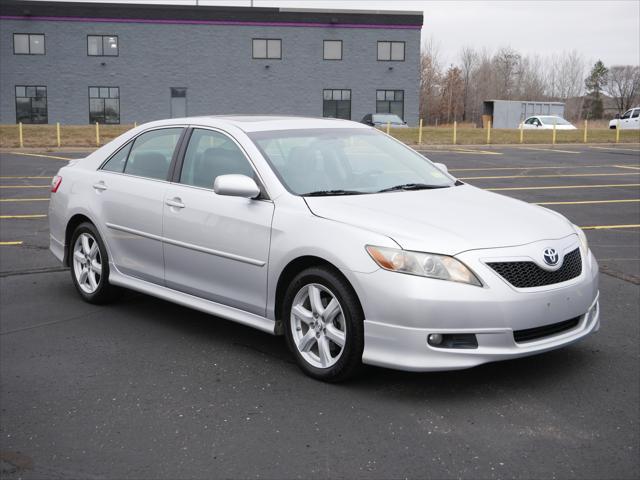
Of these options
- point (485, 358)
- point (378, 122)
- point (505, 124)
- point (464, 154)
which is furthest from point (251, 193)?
point (505, 124)

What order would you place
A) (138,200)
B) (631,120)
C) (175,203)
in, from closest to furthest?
(175,203) < (138,200) < (631,120)

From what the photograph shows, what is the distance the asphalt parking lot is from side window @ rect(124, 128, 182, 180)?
44.4 inches

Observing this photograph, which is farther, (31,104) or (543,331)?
(31,104)

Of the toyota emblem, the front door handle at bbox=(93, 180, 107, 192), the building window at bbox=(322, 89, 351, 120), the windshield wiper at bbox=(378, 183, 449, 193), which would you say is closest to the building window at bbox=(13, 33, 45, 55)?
the building window at bbox=(322, 89, 351, 120)

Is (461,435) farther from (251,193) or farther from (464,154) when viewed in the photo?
(464,154)

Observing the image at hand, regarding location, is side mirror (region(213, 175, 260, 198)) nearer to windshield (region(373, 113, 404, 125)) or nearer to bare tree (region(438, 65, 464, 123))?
windshield (region(373, 113, 404, 125))

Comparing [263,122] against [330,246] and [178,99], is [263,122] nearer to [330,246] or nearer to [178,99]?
[330,246]

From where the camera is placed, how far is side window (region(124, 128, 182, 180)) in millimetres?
6168

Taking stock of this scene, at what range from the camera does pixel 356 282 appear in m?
4.60

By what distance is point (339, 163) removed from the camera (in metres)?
5.69

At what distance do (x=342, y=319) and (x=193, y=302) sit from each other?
55.3 inches

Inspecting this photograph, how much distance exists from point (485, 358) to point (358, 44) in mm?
48503

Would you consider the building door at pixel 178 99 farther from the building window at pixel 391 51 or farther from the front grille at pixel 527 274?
the front grille at pixel 527 274

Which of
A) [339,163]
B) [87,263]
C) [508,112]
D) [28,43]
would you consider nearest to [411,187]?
[339,163]
